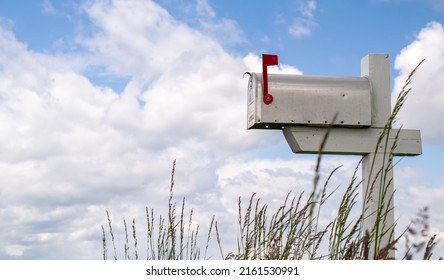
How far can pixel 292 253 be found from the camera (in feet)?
8.61

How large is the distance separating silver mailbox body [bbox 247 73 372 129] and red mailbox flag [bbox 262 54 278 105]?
3cm

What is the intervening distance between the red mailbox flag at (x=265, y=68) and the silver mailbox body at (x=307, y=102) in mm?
27

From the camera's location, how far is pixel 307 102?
4707 mm

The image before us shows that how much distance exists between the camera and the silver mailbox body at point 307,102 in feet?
15.4

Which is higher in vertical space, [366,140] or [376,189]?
[366,140]

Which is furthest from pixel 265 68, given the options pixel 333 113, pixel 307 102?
pixel 333 113

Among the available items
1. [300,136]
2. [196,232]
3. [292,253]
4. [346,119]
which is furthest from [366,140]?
[292,253]

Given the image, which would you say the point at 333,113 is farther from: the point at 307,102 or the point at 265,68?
the point at 265,68

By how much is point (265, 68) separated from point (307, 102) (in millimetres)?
413

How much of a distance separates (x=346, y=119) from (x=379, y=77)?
0.52 m
